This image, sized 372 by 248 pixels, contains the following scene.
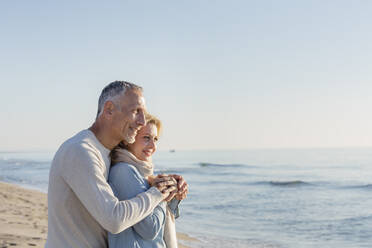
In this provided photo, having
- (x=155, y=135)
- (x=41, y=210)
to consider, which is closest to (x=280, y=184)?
(x=41, y=210)

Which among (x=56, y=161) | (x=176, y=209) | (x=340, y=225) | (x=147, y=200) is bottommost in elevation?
(x=340, y=225)

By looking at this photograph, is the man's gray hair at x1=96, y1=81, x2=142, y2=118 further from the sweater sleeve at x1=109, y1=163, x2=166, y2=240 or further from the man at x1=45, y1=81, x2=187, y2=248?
the sweater sleeve at x1=109, y1=163, x2=166, y2=240

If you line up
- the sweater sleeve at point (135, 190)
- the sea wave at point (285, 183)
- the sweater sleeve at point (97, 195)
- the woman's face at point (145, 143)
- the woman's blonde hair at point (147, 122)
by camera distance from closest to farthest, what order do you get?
the sweater sleeve at point (97, 195) < the sweater sleeve at point (135, 190) < the woman's blonde hair at point (147, 122) < the woman's face at point (145, 143) < the sea wave at point (285, 183)

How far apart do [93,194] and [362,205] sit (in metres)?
17.8

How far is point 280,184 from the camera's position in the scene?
2738 cm

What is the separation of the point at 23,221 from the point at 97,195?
27.5ft

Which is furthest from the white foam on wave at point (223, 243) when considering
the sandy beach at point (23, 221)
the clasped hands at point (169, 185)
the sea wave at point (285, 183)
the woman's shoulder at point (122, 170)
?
the sea wave at point (285, 183)

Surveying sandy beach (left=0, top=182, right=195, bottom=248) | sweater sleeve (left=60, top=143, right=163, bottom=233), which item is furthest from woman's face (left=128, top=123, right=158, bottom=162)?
sandy beach (left=0, top=182, right=195, bottom=248)

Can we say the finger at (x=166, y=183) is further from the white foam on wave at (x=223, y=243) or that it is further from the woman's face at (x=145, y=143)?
the white foam on wave at (x=223, y=243)

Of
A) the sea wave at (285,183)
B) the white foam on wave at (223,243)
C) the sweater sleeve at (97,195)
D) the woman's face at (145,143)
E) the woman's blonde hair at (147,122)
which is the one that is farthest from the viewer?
the sea wave at (285,183)

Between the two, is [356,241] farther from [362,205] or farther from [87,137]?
[87,137]

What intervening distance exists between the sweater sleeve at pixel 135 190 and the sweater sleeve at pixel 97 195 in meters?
0.10

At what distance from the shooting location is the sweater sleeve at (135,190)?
2531 millimetres

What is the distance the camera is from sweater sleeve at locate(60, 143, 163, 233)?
2309mm
